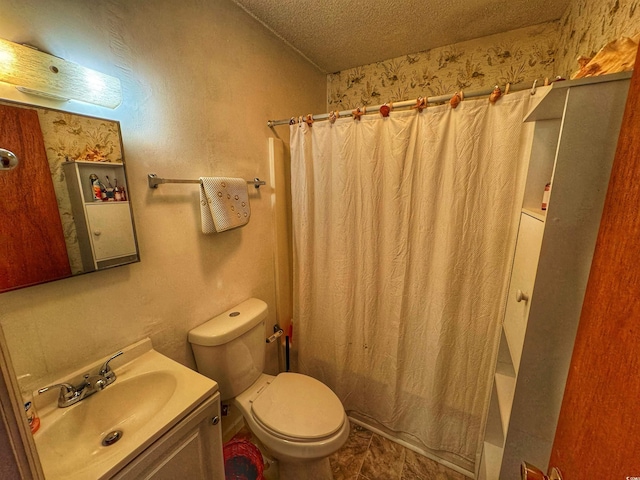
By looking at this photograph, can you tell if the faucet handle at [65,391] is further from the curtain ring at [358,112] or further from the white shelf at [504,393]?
the curtain ring at [358,112]

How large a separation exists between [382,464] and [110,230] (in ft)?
5.86

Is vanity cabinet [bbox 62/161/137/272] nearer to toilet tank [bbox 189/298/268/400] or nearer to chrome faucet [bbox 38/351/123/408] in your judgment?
chrome faucet [bbox 38/351/123/408]

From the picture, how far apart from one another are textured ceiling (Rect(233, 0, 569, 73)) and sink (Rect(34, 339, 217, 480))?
1.75m

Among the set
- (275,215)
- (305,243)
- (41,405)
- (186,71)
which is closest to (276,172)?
(275,215)

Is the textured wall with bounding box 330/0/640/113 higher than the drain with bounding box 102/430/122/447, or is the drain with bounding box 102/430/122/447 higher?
the textured wall with bounding box 330/0/640/113

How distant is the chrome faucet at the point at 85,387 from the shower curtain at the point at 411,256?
101 cm

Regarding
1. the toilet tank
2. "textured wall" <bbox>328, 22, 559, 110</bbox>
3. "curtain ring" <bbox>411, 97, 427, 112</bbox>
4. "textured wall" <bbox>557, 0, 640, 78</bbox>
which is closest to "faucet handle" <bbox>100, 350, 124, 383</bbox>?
the toilet tank

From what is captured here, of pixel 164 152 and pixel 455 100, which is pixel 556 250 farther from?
pixel 164 152

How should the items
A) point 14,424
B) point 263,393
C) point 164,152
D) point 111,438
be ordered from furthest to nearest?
point 263,393
point 164,152
point 111,438
point 14,424

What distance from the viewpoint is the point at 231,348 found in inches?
48.6

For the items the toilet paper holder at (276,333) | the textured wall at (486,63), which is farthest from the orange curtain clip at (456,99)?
the toilet paper holder at (276,333)

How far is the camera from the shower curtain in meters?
1.14

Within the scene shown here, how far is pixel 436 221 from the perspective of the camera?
4.16 feet

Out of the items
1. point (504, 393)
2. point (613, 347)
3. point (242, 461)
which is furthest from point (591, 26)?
point (242, 461)
